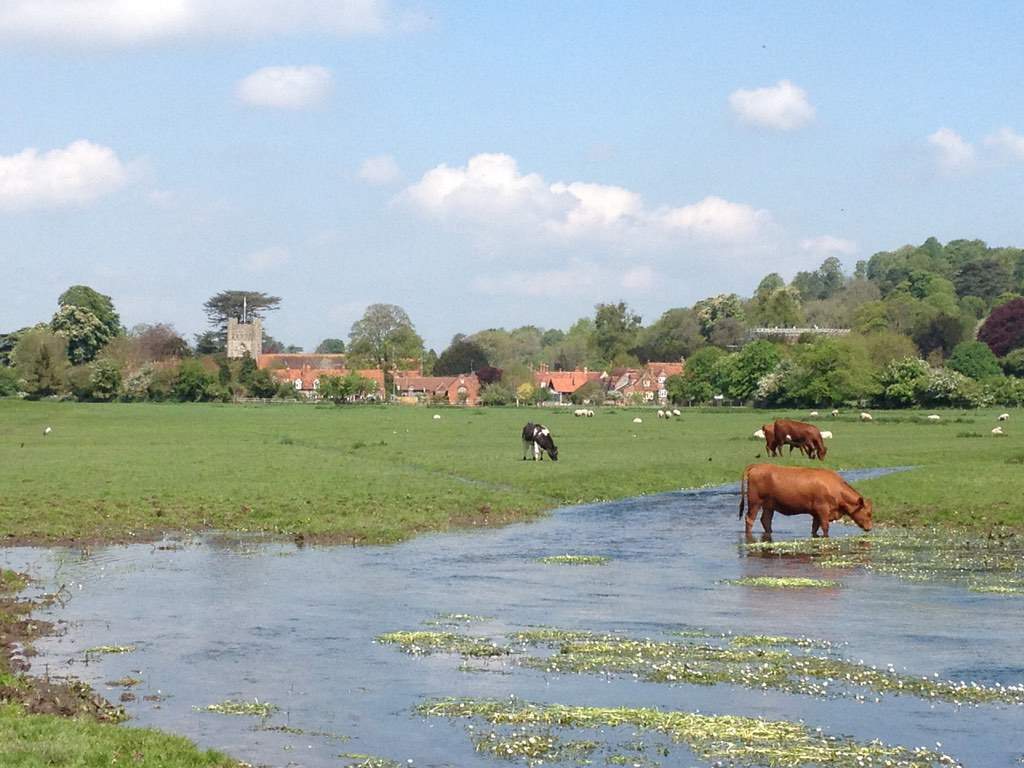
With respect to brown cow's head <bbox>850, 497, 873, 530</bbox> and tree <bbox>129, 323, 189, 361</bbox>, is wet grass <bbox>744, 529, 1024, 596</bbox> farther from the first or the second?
tree <bbox>129, 323, 189, 361</bbox>

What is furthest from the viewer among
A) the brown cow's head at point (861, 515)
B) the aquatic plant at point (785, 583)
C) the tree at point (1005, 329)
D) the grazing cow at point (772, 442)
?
the tree at point (1005, 329)

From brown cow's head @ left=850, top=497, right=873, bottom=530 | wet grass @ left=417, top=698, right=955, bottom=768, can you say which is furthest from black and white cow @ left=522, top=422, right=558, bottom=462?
wet grass @ left=417, top=698, right=955, bottom=768

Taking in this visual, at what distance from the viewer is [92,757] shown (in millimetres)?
11828

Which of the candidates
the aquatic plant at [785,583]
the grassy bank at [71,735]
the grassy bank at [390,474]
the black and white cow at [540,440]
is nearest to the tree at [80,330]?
the grassy bank at [390,474]

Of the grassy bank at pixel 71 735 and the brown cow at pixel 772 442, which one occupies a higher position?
the brown cow at pixel 772 442

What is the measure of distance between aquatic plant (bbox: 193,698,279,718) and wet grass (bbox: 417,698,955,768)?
5.23 ft

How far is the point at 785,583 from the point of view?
2288 centimetres

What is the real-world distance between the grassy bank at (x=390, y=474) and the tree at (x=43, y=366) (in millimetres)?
78145

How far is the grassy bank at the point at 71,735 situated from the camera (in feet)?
38.7

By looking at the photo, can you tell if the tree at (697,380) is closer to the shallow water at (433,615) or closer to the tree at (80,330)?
the tree at (80,330)

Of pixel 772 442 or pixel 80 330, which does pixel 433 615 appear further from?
pixel 80 330

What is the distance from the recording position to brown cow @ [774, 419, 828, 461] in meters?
55.8

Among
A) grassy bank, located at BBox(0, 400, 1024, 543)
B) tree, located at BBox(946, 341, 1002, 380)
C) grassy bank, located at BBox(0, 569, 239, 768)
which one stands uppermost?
tree, located at BBox(946, 341, 1002, 380)

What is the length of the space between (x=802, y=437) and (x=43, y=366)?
4807 inches
